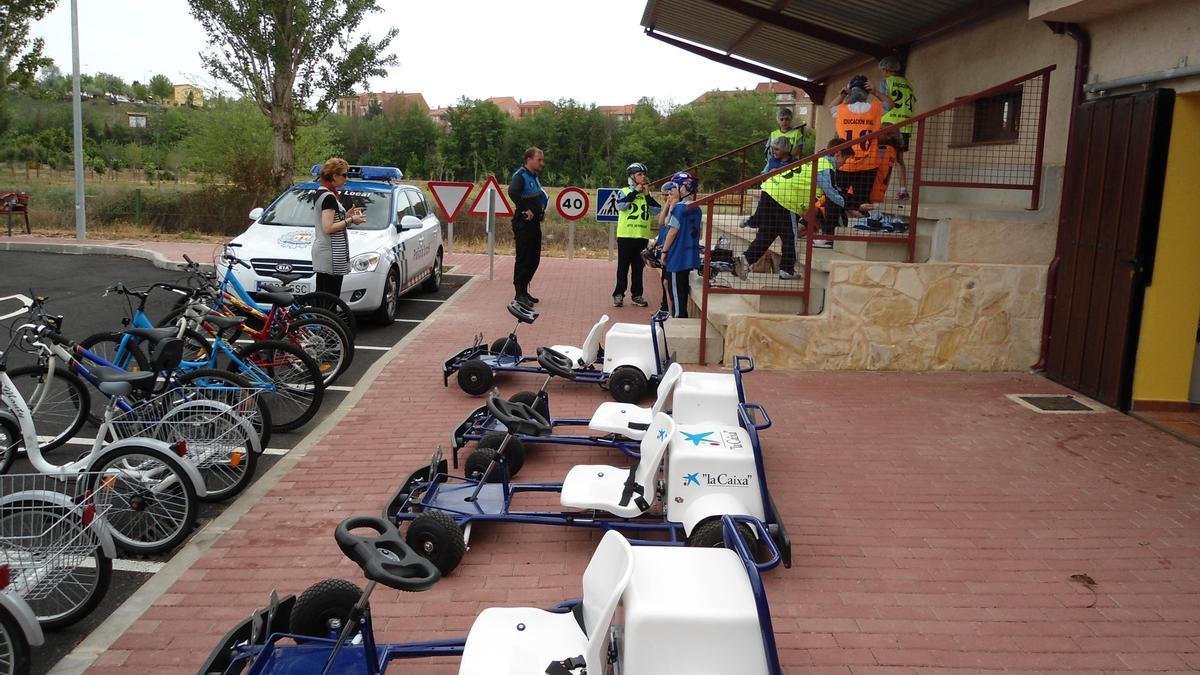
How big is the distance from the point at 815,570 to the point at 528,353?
5.41 m

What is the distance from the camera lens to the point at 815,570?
476 cm

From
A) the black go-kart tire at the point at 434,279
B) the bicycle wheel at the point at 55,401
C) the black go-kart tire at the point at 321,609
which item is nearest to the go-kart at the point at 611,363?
the bicycle wheel at the point at 55,401

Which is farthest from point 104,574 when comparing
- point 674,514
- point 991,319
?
point 991,319

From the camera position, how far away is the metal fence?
893cm

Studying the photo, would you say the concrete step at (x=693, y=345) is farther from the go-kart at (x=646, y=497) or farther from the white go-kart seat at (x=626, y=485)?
the white go-kart seat at (x=626, y=485)

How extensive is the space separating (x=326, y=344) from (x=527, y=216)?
14.0 feet

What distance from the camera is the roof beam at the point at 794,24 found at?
1231 centimetres

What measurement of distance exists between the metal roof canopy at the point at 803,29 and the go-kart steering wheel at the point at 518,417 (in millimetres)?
6979

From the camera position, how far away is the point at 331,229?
859 centimetres

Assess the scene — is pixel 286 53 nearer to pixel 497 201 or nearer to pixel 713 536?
pixel 497 201

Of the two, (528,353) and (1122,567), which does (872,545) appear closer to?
(1122,567)

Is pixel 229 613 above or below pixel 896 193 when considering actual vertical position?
below

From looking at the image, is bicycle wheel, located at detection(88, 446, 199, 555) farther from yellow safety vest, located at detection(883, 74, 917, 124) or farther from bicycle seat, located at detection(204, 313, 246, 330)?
yellow safety vest, located at detection(883, 74, 917, 124)

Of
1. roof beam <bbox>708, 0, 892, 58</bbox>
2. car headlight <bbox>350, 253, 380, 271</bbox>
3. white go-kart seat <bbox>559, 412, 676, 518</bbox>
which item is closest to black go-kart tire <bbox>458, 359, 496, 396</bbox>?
white go-kart seat <bbox>559, 412, 676, 518</bbox>
